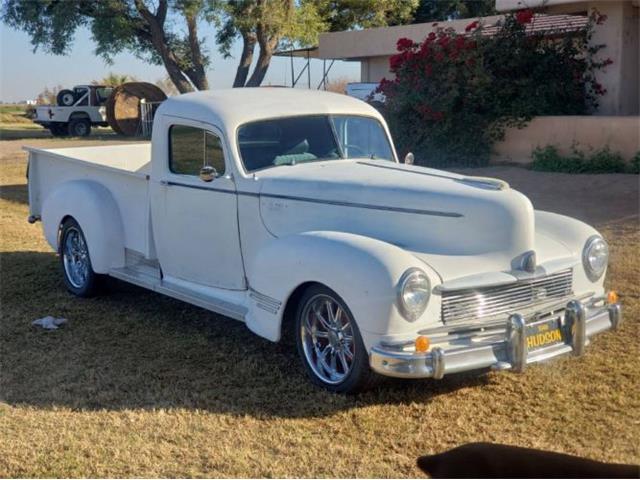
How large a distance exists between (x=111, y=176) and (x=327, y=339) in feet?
9.88

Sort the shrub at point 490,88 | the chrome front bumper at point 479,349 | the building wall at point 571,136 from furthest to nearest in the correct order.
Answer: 1. the shrub at point 490,88
2. the building wall at point 571,136
3. the chrome front bumper at point 479,349

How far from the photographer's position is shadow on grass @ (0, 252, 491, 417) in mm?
5012

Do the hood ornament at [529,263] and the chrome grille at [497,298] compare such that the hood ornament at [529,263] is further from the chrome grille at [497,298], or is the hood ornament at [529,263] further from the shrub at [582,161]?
the shrub at [582,161]

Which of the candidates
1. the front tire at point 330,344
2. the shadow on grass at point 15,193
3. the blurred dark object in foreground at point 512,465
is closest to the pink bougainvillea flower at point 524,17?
the shadow on grass at point 15,193

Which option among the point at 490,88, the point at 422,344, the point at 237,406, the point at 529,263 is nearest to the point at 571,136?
the point at 490,88

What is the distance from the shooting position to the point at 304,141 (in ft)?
20.6

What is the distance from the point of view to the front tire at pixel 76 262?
739cm

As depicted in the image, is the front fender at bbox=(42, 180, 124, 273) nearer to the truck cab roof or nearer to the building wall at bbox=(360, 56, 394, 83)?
the truck cab roof

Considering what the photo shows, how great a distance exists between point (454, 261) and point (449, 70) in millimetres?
10224

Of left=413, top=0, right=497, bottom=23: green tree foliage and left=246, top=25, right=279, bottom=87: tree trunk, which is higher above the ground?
left=413, top=0, right=497, bottom=23: green tree foliage

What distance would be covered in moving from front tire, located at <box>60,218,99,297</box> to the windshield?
207 cm

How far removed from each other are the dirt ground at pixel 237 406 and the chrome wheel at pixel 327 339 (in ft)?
0.48

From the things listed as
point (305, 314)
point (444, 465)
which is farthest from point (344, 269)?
point (444, 465)

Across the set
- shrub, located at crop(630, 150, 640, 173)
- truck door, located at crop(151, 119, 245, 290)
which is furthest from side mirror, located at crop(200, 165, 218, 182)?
shrub, located at crop(630, 150, 640, 173)
